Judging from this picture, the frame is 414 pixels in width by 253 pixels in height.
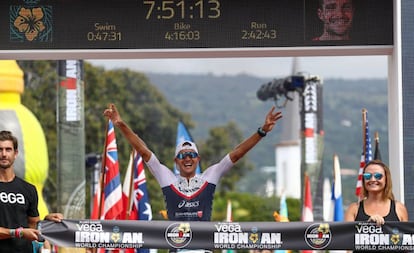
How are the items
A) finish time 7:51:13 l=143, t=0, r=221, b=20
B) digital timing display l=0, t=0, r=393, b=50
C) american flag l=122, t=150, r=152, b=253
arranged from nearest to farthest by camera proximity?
digital timing display l=0, t=0, r=393, b=50, finish time 7:51:13 l=143, t=0, r=221, b=20, american flag l=122, t=150, r=152, b=253

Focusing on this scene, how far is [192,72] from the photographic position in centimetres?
17288

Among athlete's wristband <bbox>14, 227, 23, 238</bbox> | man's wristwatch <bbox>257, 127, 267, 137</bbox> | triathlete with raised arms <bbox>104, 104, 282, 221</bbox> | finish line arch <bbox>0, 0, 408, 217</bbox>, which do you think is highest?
finish line arch <bbox>0, 0, 408, 217</bbox>

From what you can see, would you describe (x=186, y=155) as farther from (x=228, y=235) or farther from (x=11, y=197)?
(x=11, y=197)

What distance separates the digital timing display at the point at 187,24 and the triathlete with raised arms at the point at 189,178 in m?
1.49

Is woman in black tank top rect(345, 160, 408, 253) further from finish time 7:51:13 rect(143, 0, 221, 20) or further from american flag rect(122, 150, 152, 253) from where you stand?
american flag rect(122, 150, 152, 253)

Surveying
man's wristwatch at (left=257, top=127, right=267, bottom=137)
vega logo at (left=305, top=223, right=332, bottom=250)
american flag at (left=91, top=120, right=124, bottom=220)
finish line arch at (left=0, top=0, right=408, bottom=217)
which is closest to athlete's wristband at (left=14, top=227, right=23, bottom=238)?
vega logo at (left=305, top=223, right=332, bottom=250)

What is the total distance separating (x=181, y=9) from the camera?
12.3 metres

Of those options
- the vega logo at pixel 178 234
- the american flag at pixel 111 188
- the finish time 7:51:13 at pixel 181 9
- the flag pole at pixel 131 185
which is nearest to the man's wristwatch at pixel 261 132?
the vega logo at pixel 178 234

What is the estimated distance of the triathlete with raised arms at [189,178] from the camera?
35.5 feet

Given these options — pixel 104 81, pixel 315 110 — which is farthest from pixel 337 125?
pixel 315 110

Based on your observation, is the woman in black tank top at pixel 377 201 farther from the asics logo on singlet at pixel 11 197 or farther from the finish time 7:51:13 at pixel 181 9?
the finish time 7:51:13 at pixel 181 9

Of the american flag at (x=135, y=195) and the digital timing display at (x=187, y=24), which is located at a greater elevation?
the digital timing display at (x=187, y=24)

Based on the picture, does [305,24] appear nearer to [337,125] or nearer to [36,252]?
[36,252]

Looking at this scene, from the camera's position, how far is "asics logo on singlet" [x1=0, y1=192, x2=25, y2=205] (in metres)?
9.62
